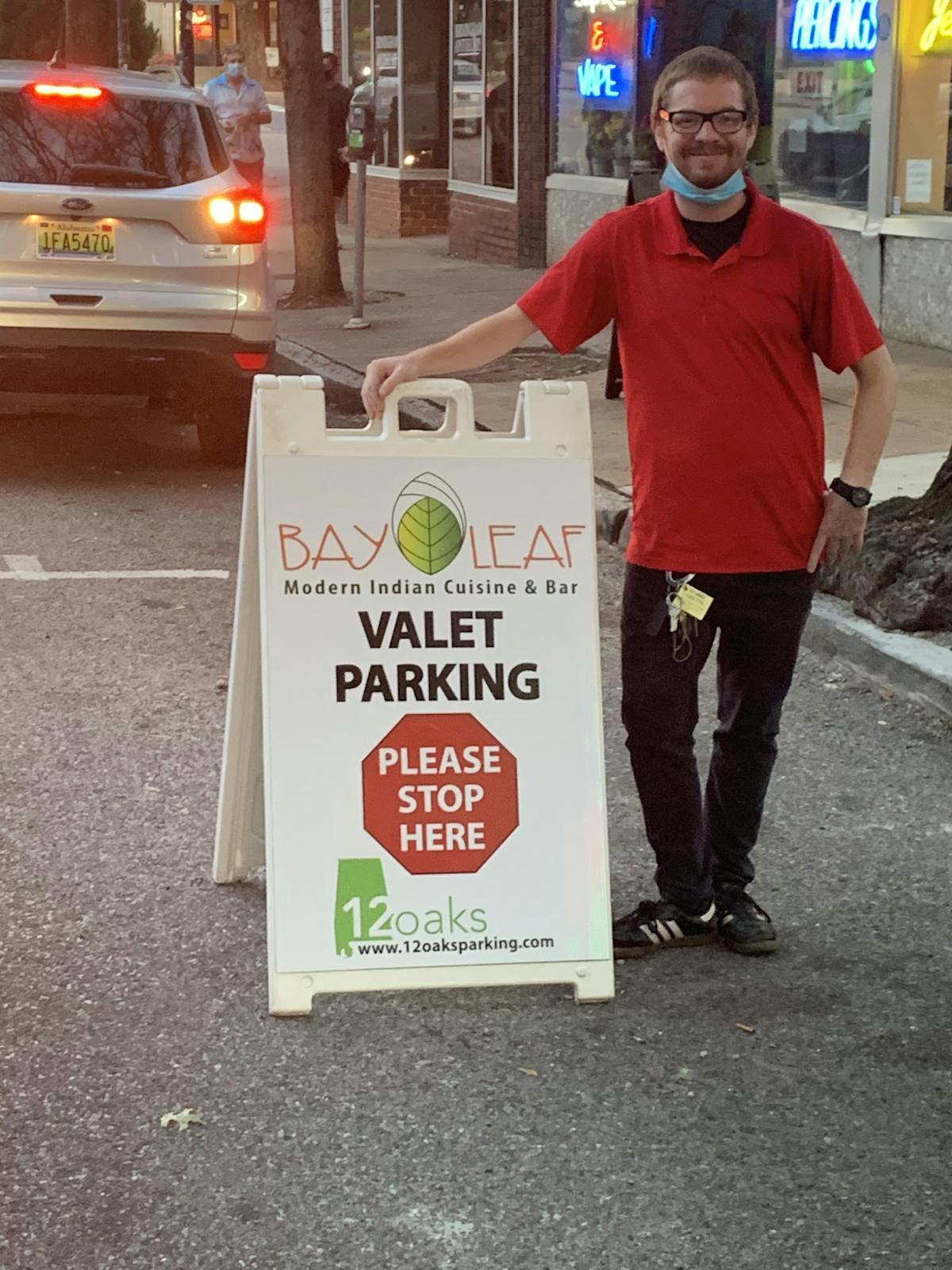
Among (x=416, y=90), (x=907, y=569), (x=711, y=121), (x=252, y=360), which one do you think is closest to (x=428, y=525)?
(x=711, y=121)

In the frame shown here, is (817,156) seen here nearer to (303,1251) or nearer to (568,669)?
(568,669)

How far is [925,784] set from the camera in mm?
5395

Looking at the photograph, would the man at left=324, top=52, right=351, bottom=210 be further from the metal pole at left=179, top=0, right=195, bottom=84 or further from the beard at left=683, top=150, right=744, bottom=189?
the beard at left=683, top=150, right=744, bottom=189

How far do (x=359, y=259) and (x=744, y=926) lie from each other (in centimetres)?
1051

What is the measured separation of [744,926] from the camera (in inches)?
168

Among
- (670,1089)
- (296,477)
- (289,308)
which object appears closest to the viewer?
(670,1089)

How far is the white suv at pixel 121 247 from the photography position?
894 centimetres

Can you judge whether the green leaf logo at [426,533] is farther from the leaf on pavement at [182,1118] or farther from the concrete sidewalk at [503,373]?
the concrete sidewalk at [503,373]

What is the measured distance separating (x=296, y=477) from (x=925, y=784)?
7.68 ft

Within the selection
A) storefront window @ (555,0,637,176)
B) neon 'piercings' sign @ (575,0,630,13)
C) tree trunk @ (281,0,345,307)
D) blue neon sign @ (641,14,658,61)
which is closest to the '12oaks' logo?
blue neon sign @ (641,14,658,61)

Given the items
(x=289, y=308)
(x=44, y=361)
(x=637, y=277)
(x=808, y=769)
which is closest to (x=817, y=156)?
(x=289, y=308)


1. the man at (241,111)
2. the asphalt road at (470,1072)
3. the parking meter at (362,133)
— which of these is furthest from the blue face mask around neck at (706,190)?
the man at (241,111)

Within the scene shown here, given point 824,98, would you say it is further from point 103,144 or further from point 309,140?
point 103,144

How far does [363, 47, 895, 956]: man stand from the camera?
385 centimetres
